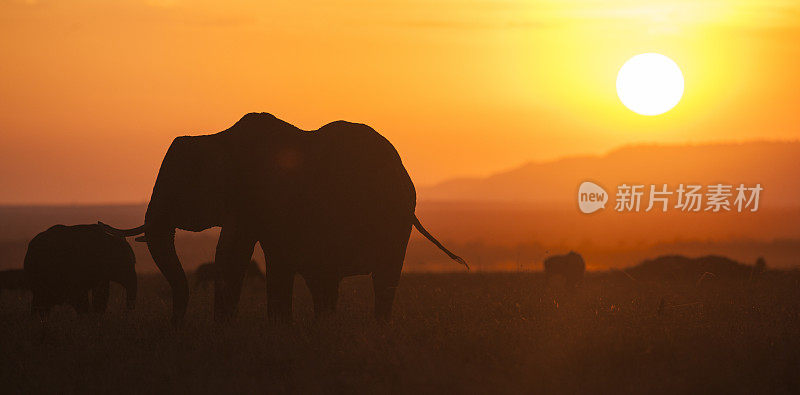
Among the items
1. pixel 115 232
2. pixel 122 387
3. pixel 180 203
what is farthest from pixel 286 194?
pixel 122 387

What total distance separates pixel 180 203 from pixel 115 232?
3.32 feet

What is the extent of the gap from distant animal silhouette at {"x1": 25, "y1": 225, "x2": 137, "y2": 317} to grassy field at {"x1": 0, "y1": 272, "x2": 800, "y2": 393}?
395 millimetres

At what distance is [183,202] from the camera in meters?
12.4

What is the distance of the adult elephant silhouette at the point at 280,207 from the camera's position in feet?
39.9

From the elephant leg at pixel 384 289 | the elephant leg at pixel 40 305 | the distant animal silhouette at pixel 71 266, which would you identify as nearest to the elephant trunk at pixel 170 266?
the distant animal silhouette at pixel 71 266

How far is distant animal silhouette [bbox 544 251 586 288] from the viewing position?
20938 millimetres

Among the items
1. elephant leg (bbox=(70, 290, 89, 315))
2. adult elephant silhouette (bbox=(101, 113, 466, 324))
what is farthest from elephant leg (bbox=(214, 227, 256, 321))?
elephant leg (bbox=(70, 290, 89, 315))

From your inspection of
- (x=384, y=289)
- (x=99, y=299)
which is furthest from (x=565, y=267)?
(x=99, y=299)

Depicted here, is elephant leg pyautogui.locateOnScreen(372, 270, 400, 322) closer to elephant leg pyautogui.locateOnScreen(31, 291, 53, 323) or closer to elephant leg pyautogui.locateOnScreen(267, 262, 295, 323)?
elephant leg pyautogui.locateOnScreen(267, 262, 295, 323)

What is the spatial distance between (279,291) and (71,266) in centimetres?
409

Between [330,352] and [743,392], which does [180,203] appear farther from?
[743,392]

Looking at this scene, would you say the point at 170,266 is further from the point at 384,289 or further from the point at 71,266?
the point at 384,289

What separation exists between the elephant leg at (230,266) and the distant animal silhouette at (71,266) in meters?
2.81

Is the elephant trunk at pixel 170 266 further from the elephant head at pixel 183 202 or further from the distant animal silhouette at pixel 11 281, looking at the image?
the distant animal silhouette at pixel 11 281
